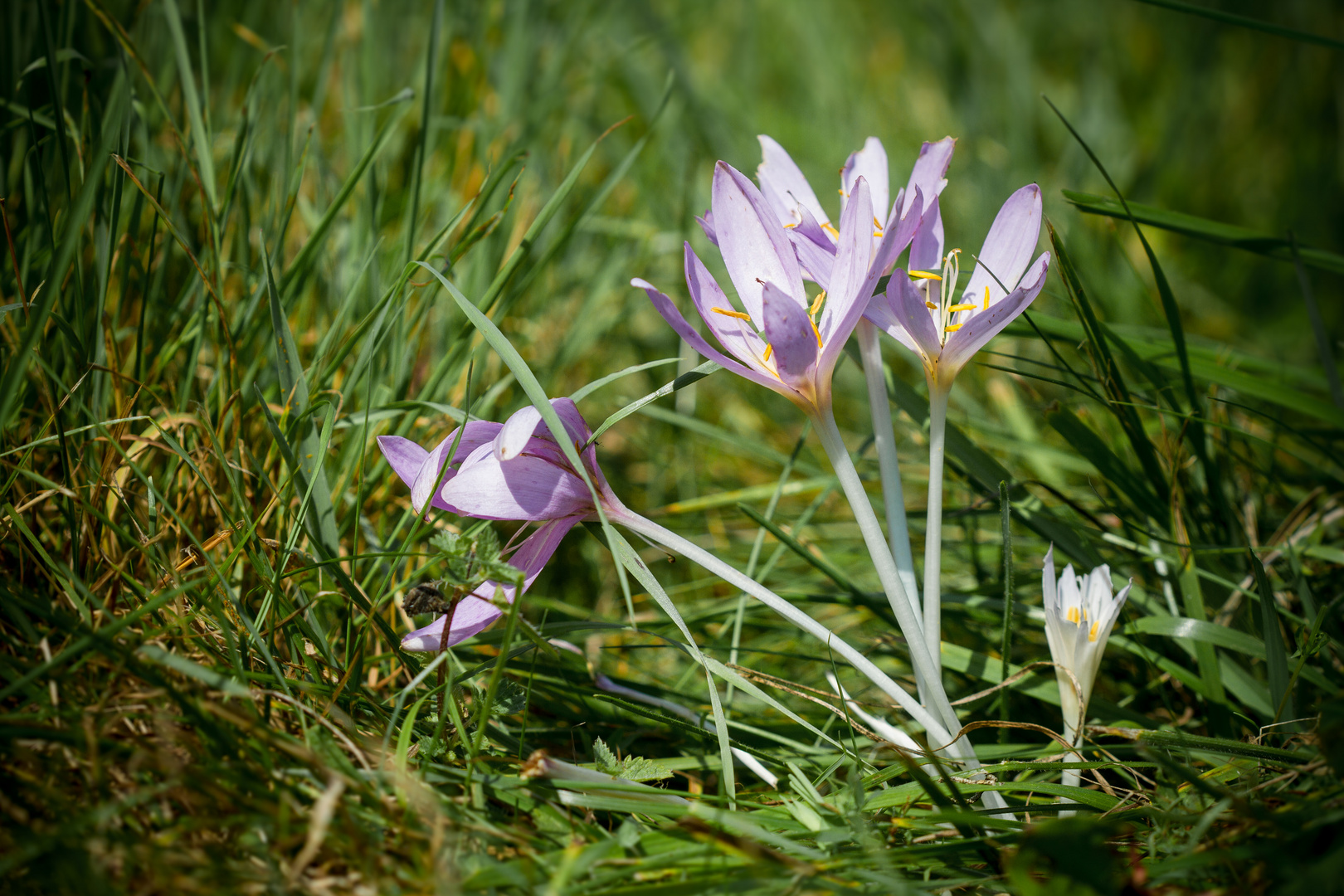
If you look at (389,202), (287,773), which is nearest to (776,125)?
(389,202)

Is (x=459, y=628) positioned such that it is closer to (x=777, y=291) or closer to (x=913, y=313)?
(x=777, y=291)

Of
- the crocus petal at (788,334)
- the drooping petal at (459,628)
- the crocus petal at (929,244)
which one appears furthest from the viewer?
the crocus petal at (929,244)

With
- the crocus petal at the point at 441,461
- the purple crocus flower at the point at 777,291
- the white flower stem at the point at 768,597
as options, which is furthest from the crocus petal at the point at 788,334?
the crocus petal at the point at 441,461

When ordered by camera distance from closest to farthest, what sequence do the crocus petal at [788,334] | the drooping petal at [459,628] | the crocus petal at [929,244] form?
1. the crocus petal at [788,334]
2. the drooping petal at [459,628]
3. the crocus petal at [929,244]

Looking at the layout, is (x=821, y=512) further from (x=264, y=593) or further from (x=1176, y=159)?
(x=1176, y=159)

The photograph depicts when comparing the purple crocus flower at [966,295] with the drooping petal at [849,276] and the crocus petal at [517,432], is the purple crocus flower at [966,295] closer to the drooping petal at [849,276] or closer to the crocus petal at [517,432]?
the drooping petal at [849,276]

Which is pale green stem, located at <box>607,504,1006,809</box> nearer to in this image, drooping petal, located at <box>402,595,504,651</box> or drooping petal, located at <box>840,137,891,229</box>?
drooping petal, located at <box>402,595,504,651</box>
